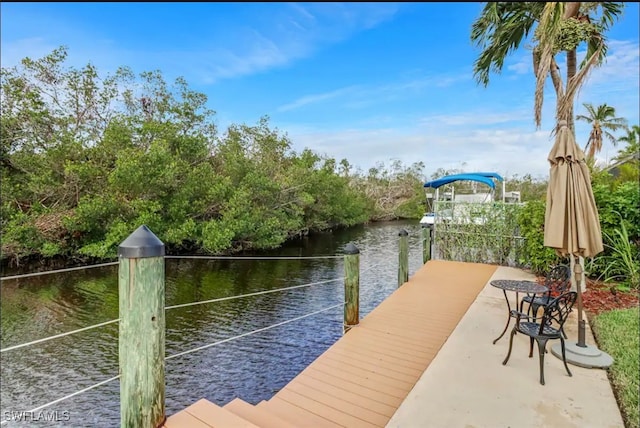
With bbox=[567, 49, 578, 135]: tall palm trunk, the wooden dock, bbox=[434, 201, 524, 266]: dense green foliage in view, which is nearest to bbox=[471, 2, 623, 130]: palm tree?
bbox=[567, 49, 578, 135]: tall palm trunk

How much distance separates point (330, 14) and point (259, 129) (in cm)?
1444

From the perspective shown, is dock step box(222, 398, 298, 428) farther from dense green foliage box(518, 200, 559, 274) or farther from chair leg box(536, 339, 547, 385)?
dense green foliage box(518, 200, 559, 274)

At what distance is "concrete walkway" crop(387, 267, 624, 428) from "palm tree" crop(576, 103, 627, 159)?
21.1m

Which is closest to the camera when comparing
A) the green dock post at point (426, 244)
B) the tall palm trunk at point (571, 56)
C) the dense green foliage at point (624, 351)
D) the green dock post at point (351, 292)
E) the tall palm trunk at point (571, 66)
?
the dense green foliage at point (624, 351)

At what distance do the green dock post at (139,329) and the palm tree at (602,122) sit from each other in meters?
23.9

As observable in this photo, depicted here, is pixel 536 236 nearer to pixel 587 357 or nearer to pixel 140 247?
pixel 587 357

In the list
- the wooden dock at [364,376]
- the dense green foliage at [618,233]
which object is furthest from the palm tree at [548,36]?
the wooden dock at [364,376]

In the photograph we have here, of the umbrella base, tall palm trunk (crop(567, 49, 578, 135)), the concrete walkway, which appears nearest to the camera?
the concrete walkway

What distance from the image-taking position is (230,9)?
17.6ft

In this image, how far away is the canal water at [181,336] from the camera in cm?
444

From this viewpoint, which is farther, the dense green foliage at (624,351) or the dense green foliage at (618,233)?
the dense green foliage at (618,233)

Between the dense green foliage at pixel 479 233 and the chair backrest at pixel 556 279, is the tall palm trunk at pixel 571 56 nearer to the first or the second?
the dense green foliage at pixel 479 233

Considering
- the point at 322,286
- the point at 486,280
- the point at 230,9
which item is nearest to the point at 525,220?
the point at 486,280

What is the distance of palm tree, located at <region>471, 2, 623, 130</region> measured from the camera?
5426 millimetres
